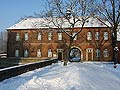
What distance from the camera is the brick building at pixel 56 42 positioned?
5084 centimetres

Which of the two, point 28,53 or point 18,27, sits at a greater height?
point 18,27

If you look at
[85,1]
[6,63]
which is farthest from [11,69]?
[6,63]

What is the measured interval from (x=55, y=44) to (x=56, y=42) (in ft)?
1.51

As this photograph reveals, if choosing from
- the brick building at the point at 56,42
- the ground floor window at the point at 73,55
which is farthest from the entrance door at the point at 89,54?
the ground floor window at the point at 73,55

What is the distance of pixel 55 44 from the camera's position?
52938mm

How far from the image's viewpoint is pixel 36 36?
5422 centimetres

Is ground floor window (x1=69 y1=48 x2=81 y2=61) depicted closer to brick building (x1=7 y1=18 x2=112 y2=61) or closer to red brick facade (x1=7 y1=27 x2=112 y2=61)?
red brick facade (x1=7 y1=27 x2=112 y2=61)

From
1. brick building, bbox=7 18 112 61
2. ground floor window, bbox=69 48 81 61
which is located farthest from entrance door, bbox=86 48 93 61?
ground floor window, bbox=69 48 81 61

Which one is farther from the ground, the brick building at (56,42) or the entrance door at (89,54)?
the brick building at (56,42)

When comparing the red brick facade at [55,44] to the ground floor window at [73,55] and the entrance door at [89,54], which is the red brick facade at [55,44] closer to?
the entrance door at [89,54]

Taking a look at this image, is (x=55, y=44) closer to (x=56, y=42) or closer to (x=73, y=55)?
(x=56, y=42)

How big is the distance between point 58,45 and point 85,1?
21.6 meters

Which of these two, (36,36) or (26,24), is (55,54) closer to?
(36,36)

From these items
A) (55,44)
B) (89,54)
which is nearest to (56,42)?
(55,44)
